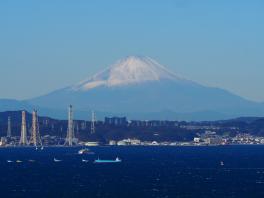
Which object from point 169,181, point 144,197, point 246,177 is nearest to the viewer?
point 144,197

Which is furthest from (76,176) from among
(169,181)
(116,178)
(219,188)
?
(219,188)

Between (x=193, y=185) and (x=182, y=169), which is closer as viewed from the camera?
(x=193, y=185)

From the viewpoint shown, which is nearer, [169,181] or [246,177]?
[169,181]

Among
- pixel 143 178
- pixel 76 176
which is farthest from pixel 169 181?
pixel 76 176

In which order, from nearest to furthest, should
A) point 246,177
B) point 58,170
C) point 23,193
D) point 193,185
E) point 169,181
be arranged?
point 23,193 < point 193,185 < point 169,181 < point 246,177 < point 58,170

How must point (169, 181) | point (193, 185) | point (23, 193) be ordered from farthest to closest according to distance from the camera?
point (169, 181) < point (193, 185) < point (23, 193)

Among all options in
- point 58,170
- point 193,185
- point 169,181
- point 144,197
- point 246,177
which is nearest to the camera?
point 144,197

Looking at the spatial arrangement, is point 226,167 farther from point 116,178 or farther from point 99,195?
point 99,195

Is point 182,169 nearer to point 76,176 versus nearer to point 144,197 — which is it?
point 76,176
